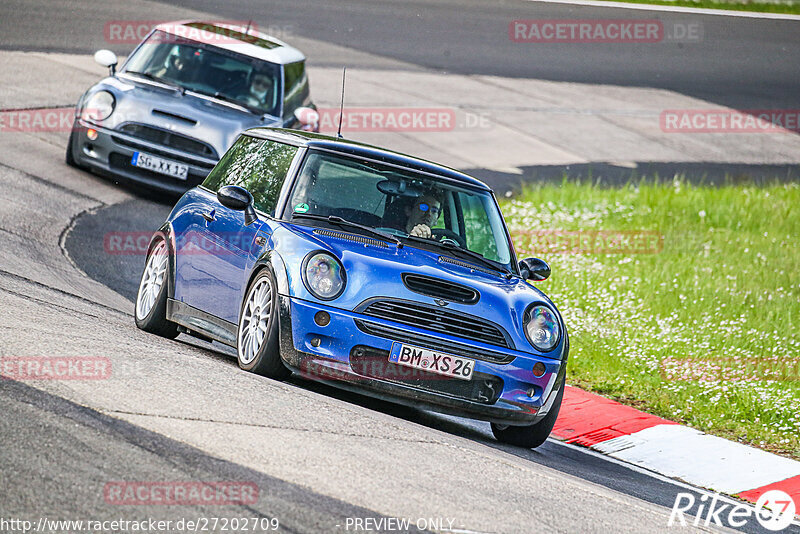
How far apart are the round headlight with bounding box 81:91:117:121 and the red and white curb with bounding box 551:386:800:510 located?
6.30 metres

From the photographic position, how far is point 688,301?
12000 millimetres

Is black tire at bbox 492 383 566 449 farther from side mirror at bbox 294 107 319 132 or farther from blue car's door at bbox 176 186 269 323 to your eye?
side mirror at bbox 294 107 319 132

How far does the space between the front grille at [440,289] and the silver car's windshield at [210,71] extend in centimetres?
718

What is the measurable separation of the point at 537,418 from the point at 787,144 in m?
17.7

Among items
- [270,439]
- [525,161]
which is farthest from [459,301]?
[525,161]

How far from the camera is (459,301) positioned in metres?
6.79

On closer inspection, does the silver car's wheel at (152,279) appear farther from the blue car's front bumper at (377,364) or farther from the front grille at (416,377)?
the front grille at (416,377)

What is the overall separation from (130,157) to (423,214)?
6.13 meters

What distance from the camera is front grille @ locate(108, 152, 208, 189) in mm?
12859
